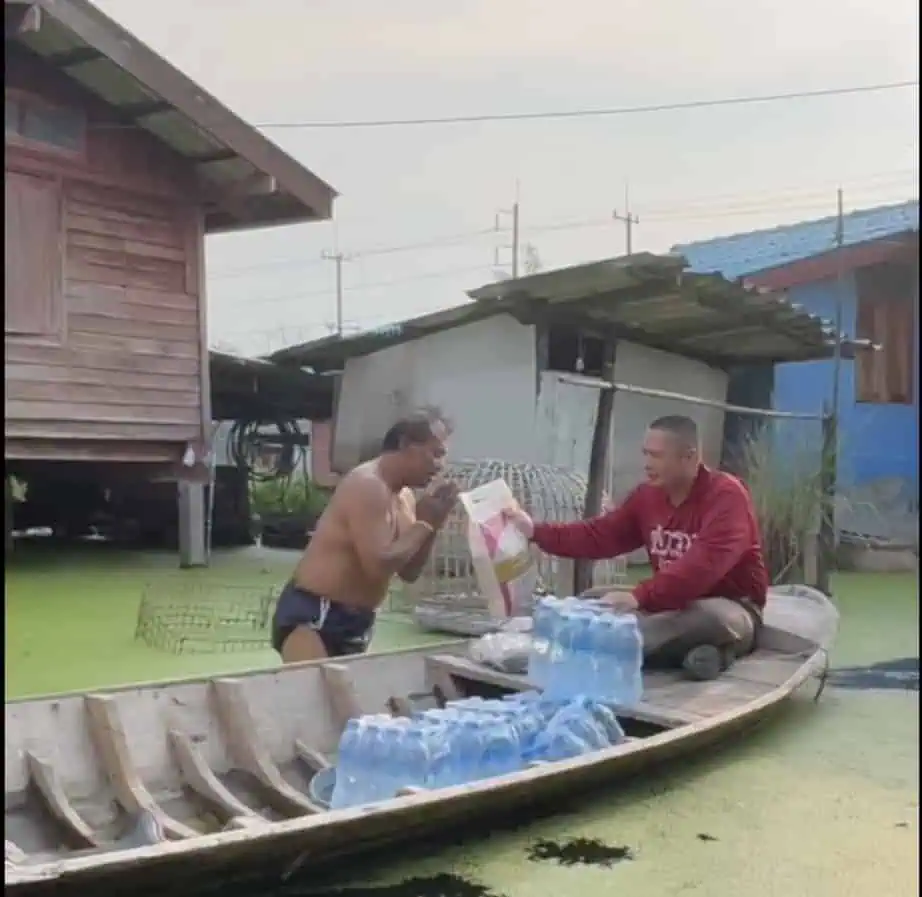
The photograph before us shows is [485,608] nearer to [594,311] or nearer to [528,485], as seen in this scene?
[528,485]

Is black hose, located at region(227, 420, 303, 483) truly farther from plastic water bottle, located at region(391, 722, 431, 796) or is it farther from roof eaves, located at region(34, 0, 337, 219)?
plastic water bottle, located at region(391, 722, 431, 796)

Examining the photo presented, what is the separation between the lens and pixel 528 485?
7113 mm

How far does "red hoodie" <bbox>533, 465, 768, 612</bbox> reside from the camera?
A: 13.2ft

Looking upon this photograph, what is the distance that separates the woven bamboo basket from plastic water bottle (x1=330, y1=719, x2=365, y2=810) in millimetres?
3530

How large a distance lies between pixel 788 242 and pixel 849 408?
2.97m

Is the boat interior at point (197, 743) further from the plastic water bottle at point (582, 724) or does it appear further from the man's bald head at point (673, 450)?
the man's bald head at point (673, 450)

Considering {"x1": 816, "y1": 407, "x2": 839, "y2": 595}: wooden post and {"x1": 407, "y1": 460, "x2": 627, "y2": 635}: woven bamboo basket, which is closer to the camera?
{"x1": 407, "y1": 460, "x2": 627, "y2": 635}: woven bamboo basket

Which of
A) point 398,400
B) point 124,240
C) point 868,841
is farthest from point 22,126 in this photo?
point 868,841

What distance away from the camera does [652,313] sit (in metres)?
8.55

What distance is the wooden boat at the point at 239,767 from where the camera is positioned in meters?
2.26

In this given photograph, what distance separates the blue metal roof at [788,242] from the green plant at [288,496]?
14.8 feet

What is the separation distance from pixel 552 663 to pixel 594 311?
16.2 ft

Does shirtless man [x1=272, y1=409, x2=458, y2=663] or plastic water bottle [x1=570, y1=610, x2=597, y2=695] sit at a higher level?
shirtless man [x1=272, y1=409, x2=458, y2=663]

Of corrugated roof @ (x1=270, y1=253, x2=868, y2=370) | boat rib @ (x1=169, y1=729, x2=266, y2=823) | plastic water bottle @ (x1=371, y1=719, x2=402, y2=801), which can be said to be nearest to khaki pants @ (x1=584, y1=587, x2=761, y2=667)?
plastic water bottle @ (x1=371, y1=719, x2=402, y2=801)
